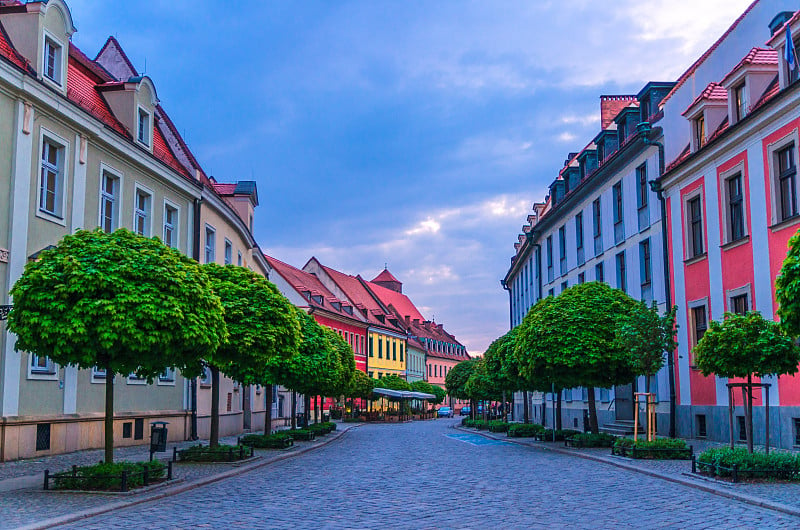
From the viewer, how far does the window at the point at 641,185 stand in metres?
30.8

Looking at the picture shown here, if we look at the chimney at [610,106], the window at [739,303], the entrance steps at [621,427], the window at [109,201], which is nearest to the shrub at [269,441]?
the window at [109,201]

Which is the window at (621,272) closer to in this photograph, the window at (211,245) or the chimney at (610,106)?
the chimney at (610,106)

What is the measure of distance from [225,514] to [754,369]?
9.51m

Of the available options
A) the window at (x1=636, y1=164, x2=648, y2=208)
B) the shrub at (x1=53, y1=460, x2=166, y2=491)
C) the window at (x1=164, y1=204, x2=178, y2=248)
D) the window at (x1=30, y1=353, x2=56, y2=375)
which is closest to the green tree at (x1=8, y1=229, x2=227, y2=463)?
the shrub at (x1=53, y1=460, x2=166, y2=491)

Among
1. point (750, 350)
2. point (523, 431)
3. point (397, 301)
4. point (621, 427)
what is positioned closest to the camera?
point (750, 350)

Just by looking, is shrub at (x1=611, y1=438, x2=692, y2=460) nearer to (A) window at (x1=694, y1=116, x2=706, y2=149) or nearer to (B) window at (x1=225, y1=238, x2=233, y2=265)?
(A) window at (x1=694, y1=116, x2=706, y2=149)

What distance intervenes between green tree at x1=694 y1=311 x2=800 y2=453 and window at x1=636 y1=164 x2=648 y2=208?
53.0 ft

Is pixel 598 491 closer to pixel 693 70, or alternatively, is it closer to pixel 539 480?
pixel 539 480

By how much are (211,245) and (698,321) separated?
751 inches

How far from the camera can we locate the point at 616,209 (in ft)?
113

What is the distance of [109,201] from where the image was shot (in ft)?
82.1

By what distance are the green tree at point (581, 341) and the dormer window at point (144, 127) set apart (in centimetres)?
1380

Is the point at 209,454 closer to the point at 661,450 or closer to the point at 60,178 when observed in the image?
the point at 60,178

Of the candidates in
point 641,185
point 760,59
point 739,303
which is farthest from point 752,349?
point 641,185
